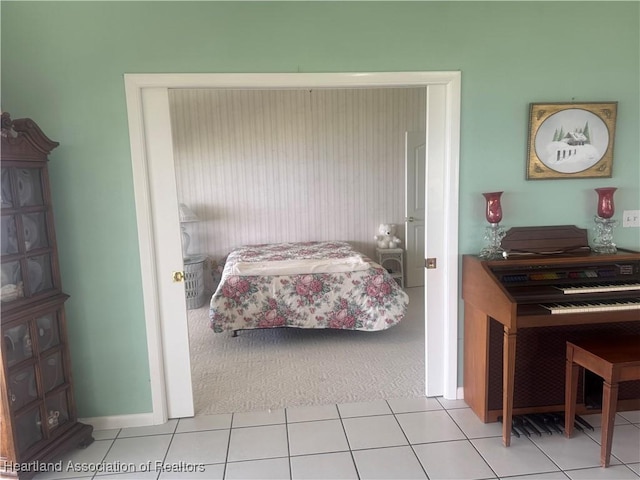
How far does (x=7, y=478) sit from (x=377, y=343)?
2.56 metres

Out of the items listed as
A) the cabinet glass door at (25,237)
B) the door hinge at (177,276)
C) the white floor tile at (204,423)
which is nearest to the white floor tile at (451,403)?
the white floor tile at (204,423)

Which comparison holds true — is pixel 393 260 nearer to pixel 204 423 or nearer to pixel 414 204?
pixel 414 204

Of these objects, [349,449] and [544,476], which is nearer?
[544,476]

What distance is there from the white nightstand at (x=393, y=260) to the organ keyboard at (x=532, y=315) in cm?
276

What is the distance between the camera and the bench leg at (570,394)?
2107 millimetres

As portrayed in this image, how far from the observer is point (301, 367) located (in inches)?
123

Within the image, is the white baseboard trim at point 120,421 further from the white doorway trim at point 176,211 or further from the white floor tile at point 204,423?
the white floor tile at point 204,423

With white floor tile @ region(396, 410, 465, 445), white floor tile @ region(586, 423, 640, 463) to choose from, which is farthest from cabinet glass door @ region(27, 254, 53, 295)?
white floor tile @ region(586, 423, 640, 463)

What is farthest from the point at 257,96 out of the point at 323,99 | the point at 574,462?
the point at 574,462

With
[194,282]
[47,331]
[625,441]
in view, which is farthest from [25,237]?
[625,441]

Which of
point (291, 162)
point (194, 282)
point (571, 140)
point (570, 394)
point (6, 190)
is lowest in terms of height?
point (570, 394)

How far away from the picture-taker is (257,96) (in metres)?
5.18

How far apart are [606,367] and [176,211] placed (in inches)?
88.3

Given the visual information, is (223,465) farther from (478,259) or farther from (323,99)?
(323,99)
